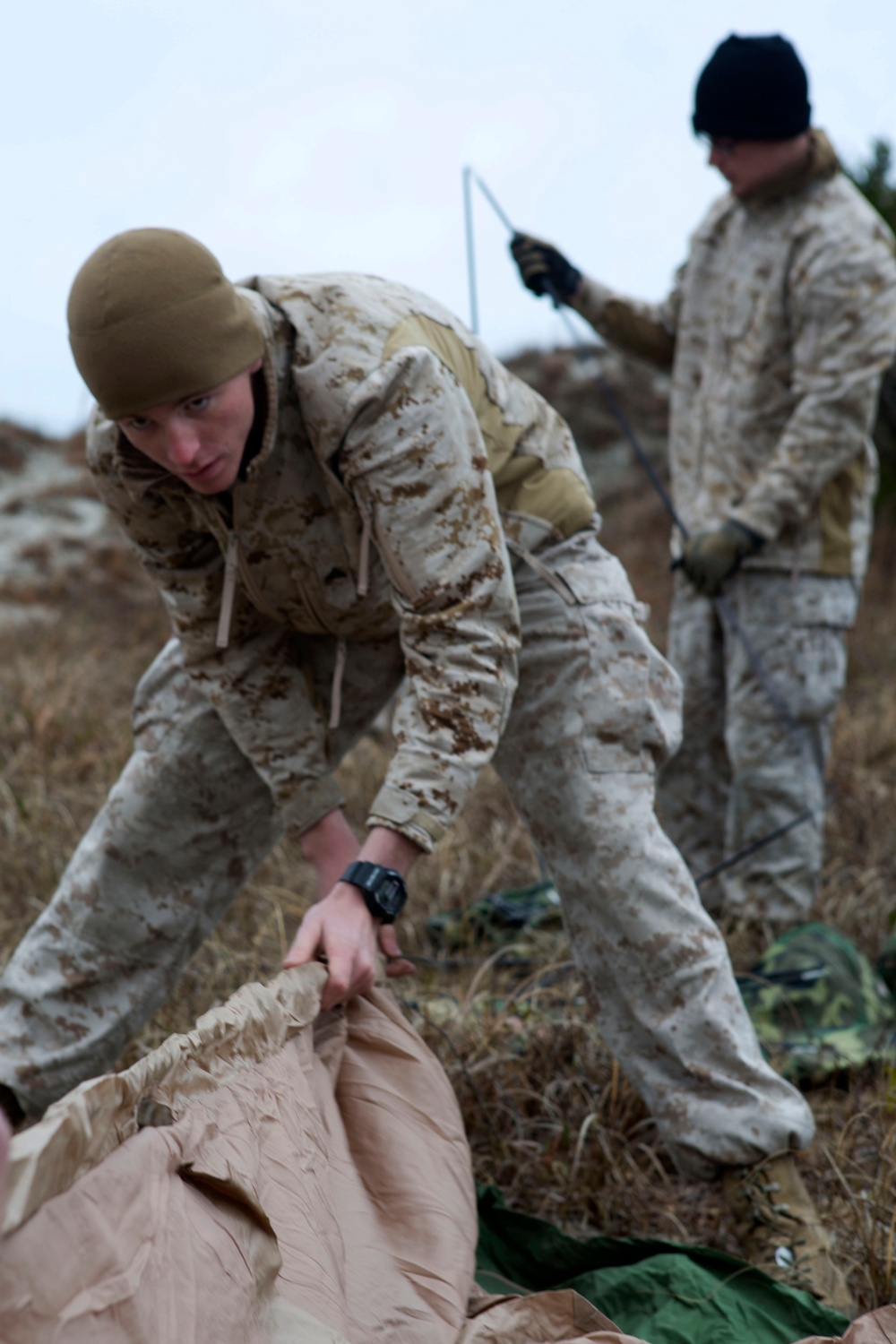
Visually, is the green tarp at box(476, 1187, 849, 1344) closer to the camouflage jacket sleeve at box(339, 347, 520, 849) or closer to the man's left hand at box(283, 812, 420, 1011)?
the man's left hand at box(283, 812, 420, 1011)

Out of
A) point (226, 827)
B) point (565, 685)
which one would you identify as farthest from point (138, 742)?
point (565, 685)

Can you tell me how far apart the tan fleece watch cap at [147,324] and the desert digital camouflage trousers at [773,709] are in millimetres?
2329

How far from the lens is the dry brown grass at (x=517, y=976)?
100.0 inches

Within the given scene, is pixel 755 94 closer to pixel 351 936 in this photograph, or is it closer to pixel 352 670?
pixel 352 670

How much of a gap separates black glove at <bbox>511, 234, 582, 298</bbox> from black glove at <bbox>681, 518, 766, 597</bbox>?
1047 millimetres

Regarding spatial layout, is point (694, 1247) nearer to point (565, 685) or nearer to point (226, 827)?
point (565, 685)

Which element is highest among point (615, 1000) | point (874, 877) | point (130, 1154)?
point (130, 1154)

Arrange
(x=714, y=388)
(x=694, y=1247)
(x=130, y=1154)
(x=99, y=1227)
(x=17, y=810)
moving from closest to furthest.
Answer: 1. (x=99, y=1227)
2. (x=130, y=1154)
3. (x=694, y=1247)
4. (x=714, y=388)
5. (x=17, y=810)

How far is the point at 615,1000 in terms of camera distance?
2.52 meters

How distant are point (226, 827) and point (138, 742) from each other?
271 mm

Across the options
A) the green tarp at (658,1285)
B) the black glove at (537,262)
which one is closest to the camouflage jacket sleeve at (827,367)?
the black glove at (537,262)

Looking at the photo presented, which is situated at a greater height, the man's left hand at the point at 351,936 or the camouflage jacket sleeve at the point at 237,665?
the camouflage jacket sleeve at the point at 237,665

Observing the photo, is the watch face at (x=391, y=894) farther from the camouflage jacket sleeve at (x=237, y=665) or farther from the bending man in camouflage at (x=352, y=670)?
the camouflage jacket sleeve at (x=237, y=665)

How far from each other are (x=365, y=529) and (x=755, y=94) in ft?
7.37
